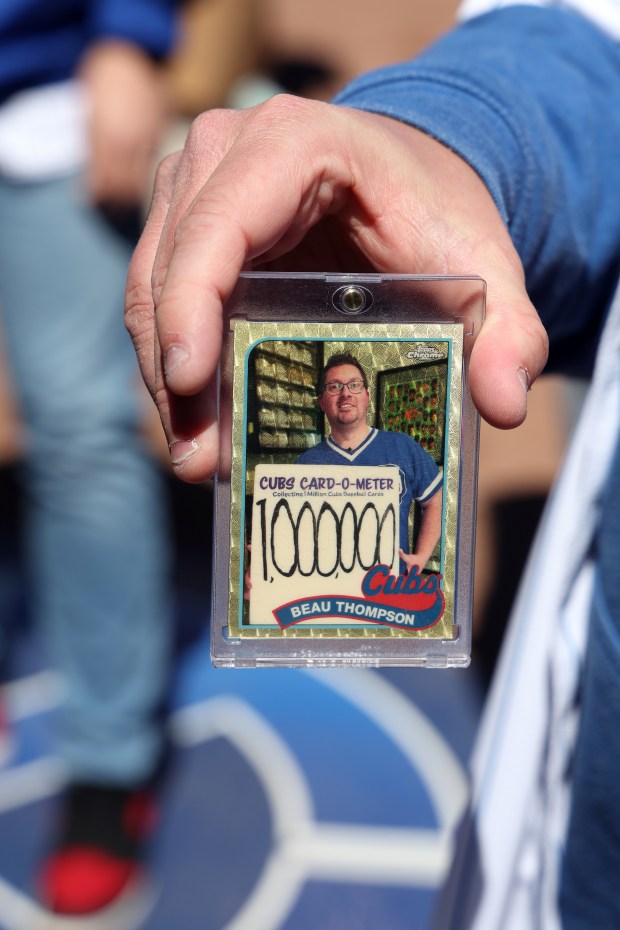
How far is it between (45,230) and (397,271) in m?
1.34

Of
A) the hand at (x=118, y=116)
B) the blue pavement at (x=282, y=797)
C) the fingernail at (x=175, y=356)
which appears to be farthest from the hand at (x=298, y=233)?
the blue pavement at (x=282, y=797)

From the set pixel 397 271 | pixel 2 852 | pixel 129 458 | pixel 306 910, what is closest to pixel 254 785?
pixel 306 910

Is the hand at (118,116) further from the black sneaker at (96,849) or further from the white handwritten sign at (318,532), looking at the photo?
the white handwritten sign at (318,532)

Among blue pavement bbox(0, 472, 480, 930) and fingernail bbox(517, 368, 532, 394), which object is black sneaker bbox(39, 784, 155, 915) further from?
fingernail bbox(517, 368, 532, 394)

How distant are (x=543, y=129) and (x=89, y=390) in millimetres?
1292

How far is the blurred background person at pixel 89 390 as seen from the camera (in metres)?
1.81

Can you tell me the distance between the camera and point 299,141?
1.87 feet

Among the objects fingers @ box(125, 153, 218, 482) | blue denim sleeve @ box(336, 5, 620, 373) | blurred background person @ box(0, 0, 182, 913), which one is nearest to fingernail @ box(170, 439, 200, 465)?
fingers @ box(125, 153, 218, 482)

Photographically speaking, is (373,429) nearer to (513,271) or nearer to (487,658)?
(513,271)

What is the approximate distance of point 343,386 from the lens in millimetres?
575

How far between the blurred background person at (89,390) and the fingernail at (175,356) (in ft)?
4.46

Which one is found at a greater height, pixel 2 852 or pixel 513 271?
pixel 513 271

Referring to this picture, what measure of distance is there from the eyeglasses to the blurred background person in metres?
1.35

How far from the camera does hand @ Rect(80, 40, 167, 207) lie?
1.80 m
